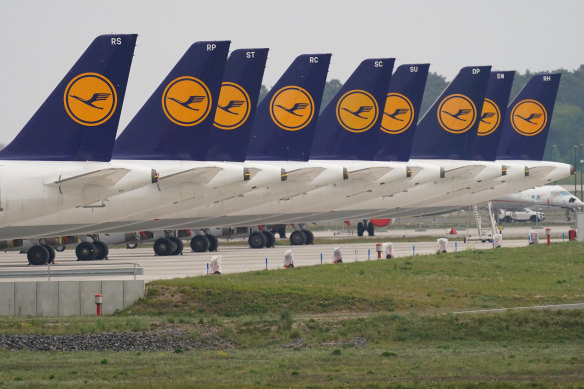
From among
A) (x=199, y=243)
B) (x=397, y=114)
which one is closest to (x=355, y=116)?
(x=397, y=114)

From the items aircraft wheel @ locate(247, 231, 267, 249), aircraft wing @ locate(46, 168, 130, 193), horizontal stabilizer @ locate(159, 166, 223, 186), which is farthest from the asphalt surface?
horizontal stabilizer @ locate(159, 166, 223, 186)

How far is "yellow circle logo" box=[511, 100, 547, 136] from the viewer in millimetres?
97562

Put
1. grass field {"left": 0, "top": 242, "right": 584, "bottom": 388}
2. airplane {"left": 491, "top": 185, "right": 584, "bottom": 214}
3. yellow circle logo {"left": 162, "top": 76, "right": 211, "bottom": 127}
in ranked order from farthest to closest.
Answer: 1. airplane {"left": 491, "top": 185, "right": 584, "bottom": 214}
2. yellow circle logo {"left": 162, "top": 76, "right": 211, "bottom": 127}
3. grass field {"left": 0, "top": 242, "right": 584, "bottom": 388}

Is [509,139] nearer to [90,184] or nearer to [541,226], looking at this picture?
[541,226]

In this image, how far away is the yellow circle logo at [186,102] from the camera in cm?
6175

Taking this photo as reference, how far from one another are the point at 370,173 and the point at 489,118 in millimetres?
18927

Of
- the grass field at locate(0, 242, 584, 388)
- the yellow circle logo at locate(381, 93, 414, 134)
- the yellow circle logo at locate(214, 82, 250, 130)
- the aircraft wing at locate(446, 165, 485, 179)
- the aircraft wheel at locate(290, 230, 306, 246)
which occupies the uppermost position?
the yellow circle logo at locate(381, 93, 414, 134)

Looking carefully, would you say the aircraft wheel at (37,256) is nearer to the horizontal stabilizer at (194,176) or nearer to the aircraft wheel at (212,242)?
the horizontal stabilizer at (194,176)

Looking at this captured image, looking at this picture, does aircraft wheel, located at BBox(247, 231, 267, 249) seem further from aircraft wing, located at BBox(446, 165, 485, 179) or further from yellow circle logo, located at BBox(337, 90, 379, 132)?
aircraft wing, located at BBox(446, 165, 485, 179)

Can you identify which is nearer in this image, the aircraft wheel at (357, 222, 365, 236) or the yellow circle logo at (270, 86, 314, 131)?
the yellow circle logo at (270, 86, 314, 131)

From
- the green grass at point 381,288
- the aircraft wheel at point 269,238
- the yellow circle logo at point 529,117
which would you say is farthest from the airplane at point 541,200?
the green grass at point 381,288

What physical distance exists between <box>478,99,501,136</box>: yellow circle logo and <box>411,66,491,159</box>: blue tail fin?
9.59 feet

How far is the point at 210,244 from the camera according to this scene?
7875 centimetres

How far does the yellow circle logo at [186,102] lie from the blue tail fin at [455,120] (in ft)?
105
